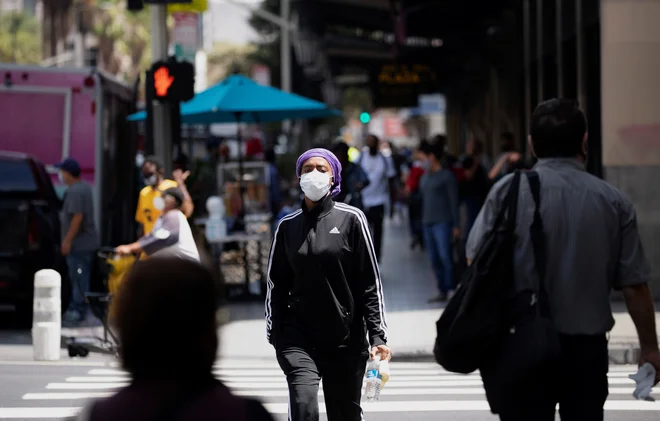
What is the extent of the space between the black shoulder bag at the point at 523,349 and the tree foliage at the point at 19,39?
88146 mm

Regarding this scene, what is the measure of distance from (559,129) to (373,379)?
184cm

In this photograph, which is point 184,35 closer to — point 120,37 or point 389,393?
point 389,393

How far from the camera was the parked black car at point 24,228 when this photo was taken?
1340cm

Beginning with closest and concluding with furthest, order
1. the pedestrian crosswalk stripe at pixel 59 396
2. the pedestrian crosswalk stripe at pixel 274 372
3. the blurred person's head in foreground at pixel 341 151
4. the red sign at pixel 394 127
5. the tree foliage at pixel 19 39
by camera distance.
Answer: the pedestrian crosswalk stripe at pixel 59 396
the pedestrian crosswalk stripe at pixel 274 372
the blurred person's head in foreground at pixel 341 151
the tree foliage at pixel 19 39
the red sign at pixel 394 127

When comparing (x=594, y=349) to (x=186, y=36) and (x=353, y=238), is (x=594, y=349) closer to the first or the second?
(x=353, y=238)

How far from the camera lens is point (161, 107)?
1492 cm

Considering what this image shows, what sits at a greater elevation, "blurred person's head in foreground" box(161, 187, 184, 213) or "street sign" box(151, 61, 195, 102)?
"street sign" box(151, 61, 195, 102)

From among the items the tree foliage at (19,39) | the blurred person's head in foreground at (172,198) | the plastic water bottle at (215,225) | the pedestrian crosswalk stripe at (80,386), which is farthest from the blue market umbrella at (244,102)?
the tree foliage at (19,39)

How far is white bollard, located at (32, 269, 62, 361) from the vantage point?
37.9 feet

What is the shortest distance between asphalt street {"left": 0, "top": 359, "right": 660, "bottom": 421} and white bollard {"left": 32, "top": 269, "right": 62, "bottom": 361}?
17 cm

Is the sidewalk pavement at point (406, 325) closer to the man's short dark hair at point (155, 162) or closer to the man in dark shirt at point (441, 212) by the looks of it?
the man in dark shirt at point (441, 212)

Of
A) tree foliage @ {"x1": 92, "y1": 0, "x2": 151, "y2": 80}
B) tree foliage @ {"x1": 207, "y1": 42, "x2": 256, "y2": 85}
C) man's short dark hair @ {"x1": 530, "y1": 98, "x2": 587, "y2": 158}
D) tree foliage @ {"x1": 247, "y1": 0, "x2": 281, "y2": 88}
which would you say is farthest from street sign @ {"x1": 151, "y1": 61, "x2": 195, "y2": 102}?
tree foliage @ {"x1": 207, "y1": 42, "x2": 256, "y2": 85}

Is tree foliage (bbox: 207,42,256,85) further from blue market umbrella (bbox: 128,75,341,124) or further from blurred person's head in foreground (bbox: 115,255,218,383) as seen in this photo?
blurred person's head in foreground (bbox: 115,255,218,383)

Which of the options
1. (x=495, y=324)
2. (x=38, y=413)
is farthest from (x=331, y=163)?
(x=38, y=413)
